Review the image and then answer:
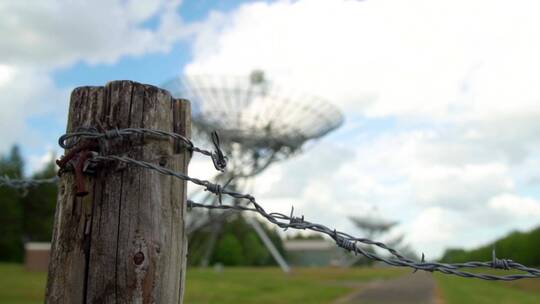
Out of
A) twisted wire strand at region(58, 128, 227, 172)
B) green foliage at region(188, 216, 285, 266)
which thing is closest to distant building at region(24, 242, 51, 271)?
green foliage at region(188, 216, 285, 266)

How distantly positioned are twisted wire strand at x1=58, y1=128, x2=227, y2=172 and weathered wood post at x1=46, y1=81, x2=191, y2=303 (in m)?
0.02

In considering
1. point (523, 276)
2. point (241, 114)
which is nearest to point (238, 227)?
point (241, 114)

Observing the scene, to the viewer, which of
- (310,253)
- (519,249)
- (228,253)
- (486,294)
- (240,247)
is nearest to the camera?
(486,294)

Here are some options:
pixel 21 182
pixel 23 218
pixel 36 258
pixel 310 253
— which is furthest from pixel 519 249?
pixel 21 182

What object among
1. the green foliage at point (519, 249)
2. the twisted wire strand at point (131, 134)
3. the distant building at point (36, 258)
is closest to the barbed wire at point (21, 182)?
the twisted wire strand at point (131, 134)

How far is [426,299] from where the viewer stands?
61.0ft

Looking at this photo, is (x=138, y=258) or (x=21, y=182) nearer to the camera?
(x=138, y=258)

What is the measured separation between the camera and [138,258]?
1840mm

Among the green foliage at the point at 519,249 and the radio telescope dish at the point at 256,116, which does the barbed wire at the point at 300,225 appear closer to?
the radio telescope dish at the point at 256,116

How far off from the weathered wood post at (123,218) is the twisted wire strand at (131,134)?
23mm

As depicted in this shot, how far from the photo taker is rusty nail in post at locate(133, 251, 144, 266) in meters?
1.83

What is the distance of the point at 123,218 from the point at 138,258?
0.13 m

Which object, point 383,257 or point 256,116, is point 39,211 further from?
point 383,257

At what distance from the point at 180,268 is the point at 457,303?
1674 centimetres
